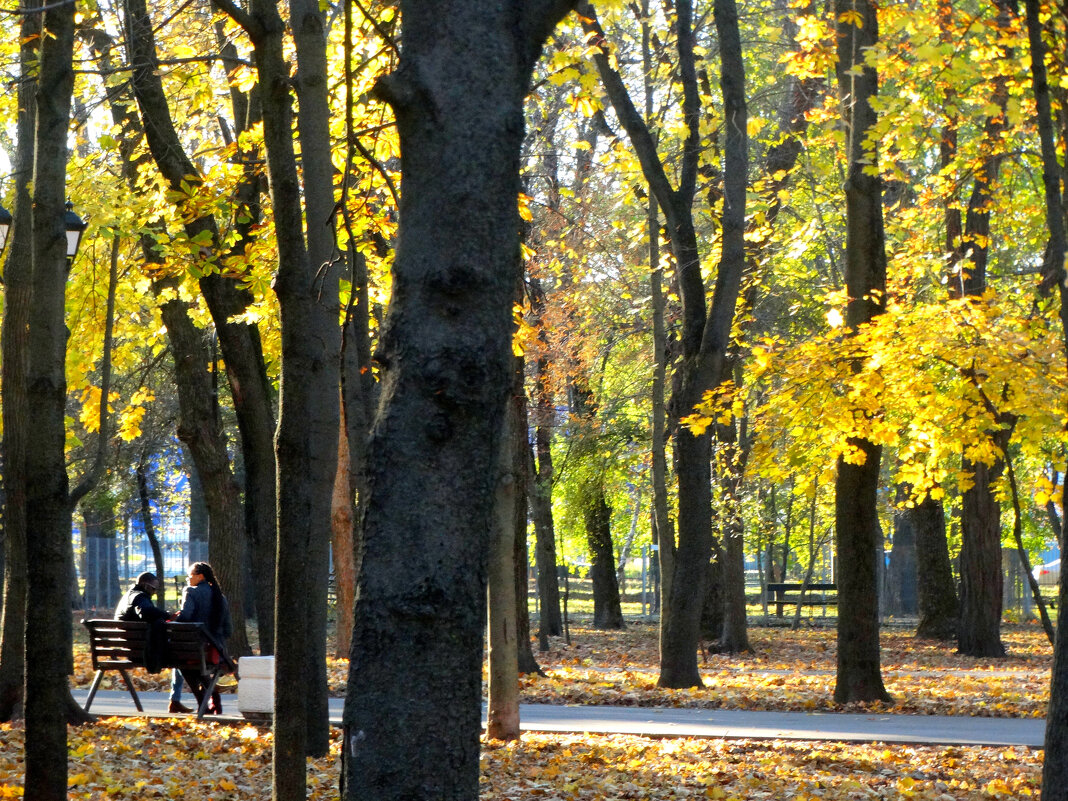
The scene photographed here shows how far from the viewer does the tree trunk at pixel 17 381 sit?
8.98 m

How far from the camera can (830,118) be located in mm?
13453

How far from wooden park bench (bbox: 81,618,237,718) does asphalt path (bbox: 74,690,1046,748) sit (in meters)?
0.46

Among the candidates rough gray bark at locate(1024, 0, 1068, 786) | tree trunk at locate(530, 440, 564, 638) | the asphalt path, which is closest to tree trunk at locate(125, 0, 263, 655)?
the asphalt path

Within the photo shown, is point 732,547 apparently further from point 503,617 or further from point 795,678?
point 503,617

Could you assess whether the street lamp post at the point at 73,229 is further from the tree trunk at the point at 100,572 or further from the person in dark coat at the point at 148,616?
the tree trunk at the point at 100,572

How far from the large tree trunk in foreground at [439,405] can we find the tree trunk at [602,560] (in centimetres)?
2524

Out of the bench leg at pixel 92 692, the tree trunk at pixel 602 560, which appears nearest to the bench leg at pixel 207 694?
the bench leg at pixel 92 692

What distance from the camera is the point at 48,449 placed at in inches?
243

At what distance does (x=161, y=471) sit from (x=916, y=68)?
32.9 meters

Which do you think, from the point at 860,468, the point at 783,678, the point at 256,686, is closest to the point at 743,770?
the point at 256,686

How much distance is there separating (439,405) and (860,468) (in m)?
9.54

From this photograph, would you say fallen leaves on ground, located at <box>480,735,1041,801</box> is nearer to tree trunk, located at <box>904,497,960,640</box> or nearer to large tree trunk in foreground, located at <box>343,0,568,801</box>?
large tree trunk in foreground, located at <box>343,0,568,801</box>

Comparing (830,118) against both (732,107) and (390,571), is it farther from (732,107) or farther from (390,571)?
(390,571)

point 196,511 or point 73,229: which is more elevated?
point 73,229
